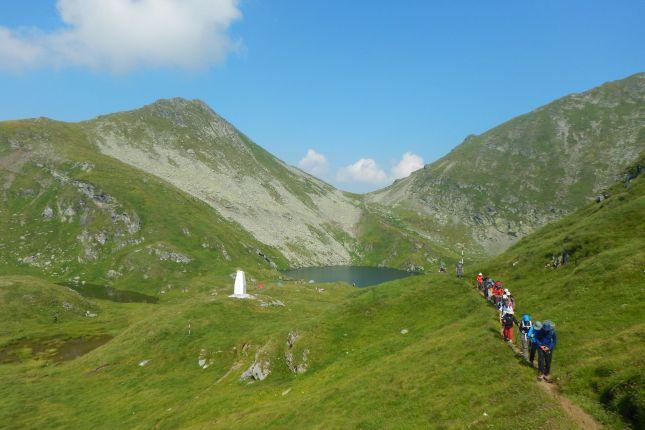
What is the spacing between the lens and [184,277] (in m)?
191

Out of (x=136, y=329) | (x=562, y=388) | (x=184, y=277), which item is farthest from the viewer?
(x=184, y=277)

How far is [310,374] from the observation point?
1852 inches

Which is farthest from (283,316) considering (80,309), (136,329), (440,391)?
(80,309)

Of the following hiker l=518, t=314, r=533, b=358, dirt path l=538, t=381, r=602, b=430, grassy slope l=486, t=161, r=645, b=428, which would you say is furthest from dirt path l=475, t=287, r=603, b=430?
hiker l=518, t=314, r=533, b=358

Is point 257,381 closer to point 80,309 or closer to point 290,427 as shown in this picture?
point 290,427

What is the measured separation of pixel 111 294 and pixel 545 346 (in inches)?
7202

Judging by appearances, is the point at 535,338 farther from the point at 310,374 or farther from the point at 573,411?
the point at 310,374

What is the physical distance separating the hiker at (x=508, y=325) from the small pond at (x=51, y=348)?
95.3 metres

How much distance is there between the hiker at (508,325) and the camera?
95.8 feet

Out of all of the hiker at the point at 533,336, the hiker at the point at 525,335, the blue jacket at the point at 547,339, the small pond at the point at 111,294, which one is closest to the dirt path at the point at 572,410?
the blue jacket at the point at 547,339

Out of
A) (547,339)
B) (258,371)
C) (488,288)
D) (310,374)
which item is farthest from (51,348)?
(547,339)

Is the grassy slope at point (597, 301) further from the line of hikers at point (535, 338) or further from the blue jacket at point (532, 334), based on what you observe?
the blue jacket at point (532, 334)

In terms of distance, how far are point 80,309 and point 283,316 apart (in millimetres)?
91299

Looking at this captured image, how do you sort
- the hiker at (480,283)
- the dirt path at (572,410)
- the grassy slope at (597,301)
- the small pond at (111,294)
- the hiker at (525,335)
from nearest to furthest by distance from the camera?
the dirt path at (572,410) → the grassy slope at (597,301) → the hiker at (525,335) → the hiker at (480,283) → the small pond at (111,294)
